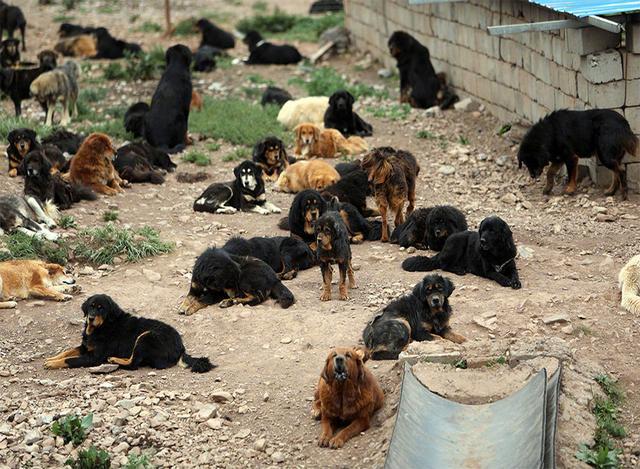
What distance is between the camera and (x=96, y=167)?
52.5 feet

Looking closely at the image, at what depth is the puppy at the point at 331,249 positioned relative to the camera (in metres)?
11.6

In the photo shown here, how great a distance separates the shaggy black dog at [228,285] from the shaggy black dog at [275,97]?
33.4 ft

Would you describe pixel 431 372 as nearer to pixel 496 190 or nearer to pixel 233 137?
pixel 496 190

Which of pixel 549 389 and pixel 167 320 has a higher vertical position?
pixel 549 389

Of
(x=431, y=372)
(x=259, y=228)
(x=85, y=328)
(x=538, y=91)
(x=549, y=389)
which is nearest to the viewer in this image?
(x=549, y=389)

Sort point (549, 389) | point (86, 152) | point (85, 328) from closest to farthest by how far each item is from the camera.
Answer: point (549, 389) < point (85, 328) < point (86, 152)

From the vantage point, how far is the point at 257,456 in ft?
27.9

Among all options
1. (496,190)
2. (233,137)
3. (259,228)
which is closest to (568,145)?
(496,190)

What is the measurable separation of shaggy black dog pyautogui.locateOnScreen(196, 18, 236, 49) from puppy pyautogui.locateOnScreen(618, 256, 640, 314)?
19.5 metres

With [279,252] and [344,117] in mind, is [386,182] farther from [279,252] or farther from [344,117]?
[344,117]

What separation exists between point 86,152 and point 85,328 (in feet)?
Answer: 20.1

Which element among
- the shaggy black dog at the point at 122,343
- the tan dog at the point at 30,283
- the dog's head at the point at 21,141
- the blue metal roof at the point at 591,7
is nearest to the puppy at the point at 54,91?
the dog's head at the point at 21,141

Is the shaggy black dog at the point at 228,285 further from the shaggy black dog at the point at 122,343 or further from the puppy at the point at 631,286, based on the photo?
the puppy at the point at 631,286

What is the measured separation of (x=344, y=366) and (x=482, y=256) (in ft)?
13.9
